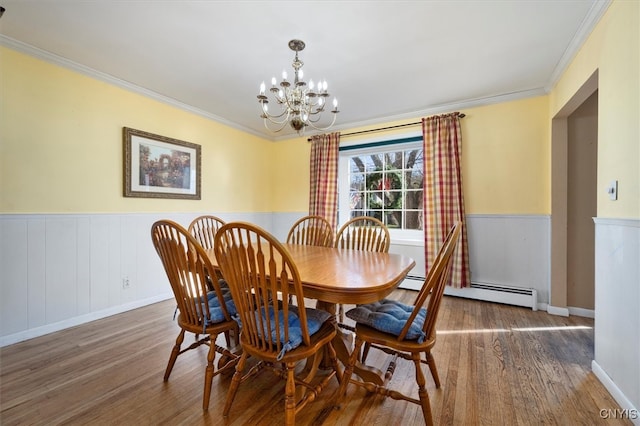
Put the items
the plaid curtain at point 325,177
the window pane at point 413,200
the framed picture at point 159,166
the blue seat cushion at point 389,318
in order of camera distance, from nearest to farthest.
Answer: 1. the blue seat cushion at point 389,318
2. the framed picture at point 159,166
3. the window pane at point 413,200
4. the plaid curtain at point 325,177

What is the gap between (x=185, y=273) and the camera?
1441mm

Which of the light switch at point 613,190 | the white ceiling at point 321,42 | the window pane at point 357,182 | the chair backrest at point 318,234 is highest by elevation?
the white ceiling at point 321,42

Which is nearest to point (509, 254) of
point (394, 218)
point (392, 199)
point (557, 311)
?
point (557, 311)

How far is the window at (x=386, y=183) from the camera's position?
3.60 metres

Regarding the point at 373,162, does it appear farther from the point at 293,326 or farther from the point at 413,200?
the point at 293,326

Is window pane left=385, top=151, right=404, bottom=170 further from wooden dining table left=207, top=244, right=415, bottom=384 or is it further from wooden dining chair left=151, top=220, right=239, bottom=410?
wooden dining chair left=151, top=220, right=239, bottom=410

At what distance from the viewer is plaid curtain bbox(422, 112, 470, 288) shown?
10.0ft

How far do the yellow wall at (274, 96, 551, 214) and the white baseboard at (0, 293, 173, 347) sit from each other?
3.74m

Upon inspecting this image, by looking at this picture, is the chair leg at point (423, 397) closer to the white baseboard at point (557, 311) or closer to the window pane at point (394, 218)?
the white baseboard at point (557, 311)

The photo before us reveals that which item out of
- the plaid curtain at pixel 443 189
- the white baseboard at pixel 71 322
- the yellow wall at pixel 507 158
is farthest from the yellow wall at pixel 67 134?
the yellow wall at pixel 507 158

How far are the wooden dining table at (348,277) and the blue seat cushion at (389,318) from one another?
0.60 feet

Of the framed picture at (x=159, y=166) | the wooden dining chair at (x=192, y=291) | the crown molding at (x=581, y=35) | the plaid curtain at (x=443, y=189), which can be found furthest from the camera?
the plaid curtain at (x=443, y=189)

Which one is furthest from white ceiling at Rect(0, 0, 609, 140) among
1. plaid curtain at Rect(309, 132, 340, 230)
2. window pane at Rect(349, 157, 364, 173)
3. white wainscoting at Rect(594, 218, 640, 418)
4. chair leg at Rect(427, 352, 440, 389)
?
chair leg at Rect(427, 352, 440, 389)

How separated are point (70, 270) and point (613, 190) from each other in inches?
157
